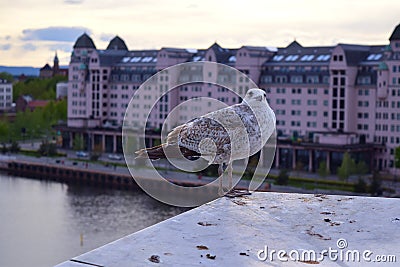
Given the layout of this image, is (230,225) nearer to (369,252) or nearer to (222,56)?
(369,252)

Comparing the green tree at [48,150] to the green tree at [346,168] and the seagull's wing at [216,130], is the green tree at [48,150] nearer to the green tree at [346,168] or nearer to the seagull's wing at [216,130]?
the green tree at [346,168]

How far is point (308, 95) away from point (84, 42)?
12.4 metres

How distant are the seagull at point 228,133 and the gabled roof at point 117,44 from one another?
1334 inches

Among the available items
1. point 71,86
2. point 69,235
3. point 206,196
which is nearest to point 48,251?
point 69,235

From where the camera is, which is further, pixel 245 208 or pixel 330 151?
pixel 330 151

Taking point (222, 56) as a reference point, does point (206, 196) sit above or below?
below

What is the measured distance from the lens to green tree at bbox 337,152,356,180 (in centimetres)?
2375

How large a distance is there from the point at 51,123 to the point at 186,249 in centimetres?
3627

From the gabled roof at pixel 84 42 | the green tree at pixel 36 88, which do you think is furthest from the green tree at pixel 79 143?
the green tree at pixel 36 88

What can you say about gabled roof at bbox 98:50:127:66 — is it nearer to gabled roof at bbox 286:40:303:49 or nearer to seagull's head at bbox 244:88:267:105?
gabled roof at bbox 286:40:303:49

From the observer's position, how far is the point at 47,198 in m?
23.1

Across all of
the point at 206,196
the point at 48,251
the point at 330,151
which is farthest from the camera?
the point at 330,151

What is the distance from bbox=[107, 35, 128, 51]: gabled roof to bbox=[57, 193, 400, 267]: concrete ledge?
33.9m

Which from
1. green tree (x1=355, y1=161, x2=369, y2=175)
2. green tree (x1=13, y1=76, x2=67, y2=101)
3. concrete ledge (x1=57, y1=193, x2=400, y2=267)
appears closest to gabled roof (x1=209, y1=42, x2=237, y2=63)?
green tree (x1=355, y1=161, x2=369, y2=175)
